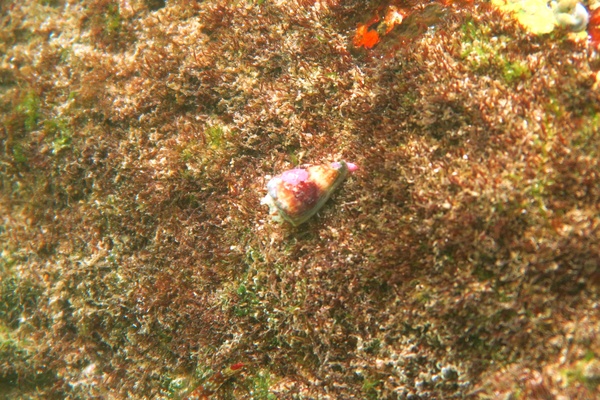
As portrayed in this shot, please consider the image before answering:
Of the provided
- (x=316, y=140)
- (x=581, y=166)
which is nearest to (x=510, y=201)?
(x=581, y=166)

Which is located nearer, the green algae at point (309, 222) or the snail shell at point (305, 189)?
the green algae at point (309, 222)

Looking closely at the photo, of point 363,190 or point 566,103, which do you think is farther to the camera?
point 363,190

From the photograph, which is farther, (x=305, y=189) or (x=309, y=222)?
(x=309, y=222)

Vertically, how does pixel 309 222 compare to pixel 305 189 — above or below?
below

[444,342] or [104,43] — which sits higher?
[444,342]

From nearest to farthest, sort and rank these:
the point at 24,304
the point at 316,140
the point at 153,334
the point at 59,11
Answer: the point at 316,140, the point at 153,334, the point at 24,304, the point at 59,11

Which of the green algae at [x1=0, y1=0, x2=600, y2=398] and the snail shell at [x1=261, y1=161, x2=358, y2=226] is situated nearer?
the green algae at [x1=0, y1=0, x2=600, y2=398]

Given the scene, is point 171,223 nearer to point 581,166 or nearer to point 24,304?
point 24,304

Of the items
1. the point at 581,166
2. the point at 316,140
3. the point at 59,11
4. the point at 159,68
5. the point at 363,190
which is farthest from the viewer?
the point at 59,11
